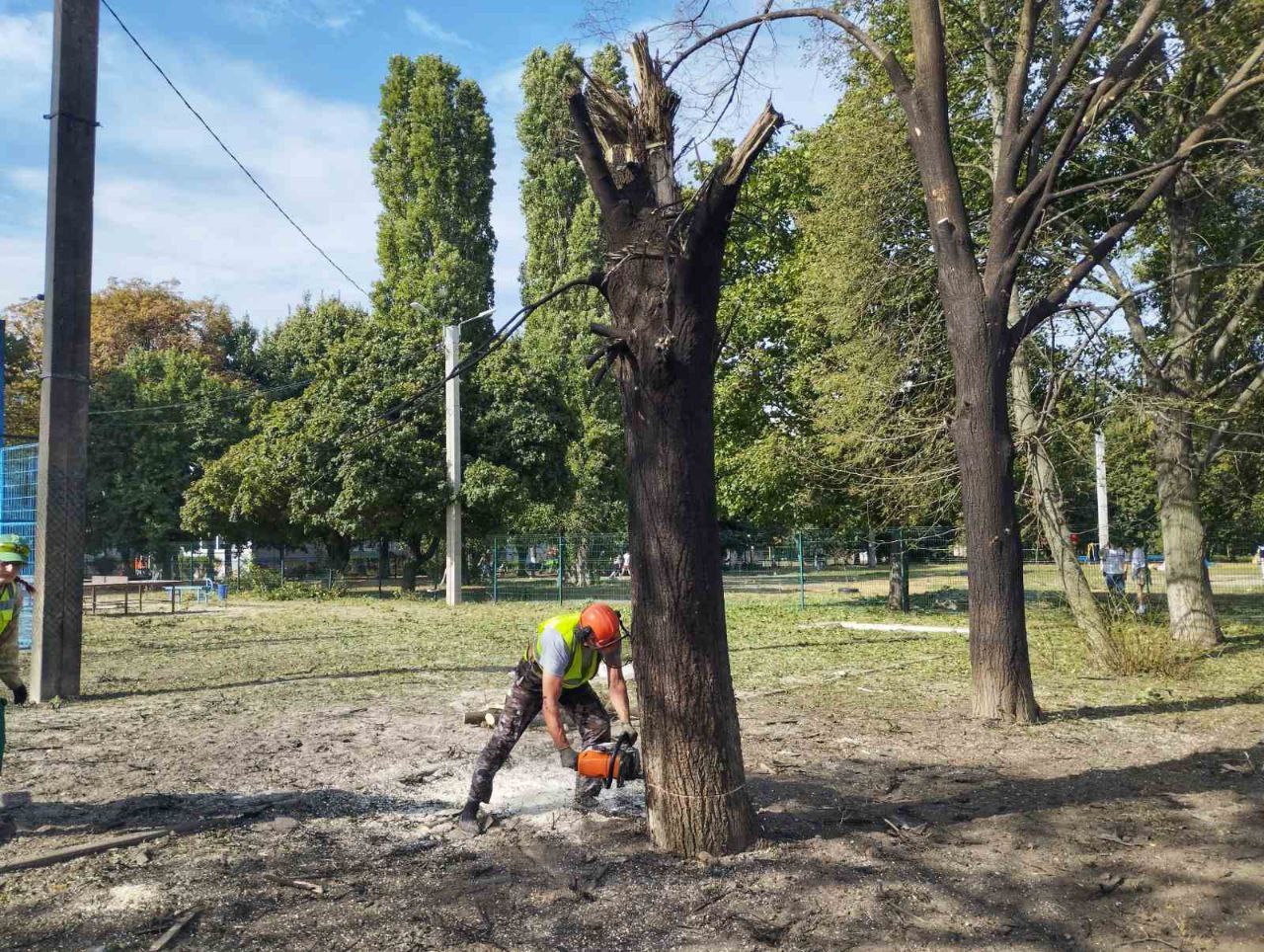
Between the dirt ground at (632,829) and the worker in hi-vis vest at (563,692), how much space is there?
0.29 metres

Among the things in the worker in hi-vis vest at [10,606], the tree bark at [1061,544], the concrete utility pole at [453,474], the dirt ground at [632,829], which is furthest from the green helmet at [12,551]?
the concrete utility pole at [453,474]

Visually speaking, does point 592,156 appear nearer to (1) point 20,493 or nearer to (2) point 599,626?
(2) point 599,626

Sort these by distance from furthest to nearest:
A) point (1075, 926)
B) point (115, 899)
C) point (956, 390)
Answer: point (956, 390) → point (115, 899) → point (1075, 926)

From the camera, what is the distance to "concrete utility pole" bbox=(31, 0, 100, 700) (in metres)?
9.66

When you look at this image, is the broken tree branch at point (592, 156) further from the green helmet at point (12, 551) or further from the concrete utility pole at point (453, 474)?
the concrete utility pole at point (453, 474)

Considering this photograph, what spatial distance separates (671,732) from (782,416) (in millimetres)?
18760

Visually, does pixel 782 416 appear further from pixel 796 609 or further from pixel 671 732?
pixel 671 732

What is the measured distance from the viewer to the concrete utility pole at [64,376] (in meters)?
9.66

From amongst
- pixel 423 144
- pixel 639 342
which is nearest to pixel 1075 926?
pixel 639 342

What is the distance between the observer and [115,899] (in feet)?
14.8

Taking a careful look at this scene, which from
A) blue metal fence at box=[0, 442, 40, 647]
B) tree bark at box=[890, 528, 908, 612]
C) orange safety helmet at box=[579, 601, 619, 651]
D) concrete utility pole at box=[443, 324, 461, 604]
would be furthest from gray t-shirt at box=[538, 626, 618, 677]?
concrete utility pole at box=[443, 324, 461, 604]

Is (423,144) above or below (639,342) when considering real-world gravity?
above

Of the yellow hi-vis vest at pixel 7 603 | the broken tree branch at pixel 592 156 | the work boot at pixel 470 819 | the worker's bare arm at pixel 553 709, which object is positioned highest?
the broken tree branch at pixel 592 156

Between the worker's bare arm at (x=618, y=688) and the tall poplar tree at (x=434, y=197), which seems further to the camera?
the tall poplar tree at (x=434, y=197)
